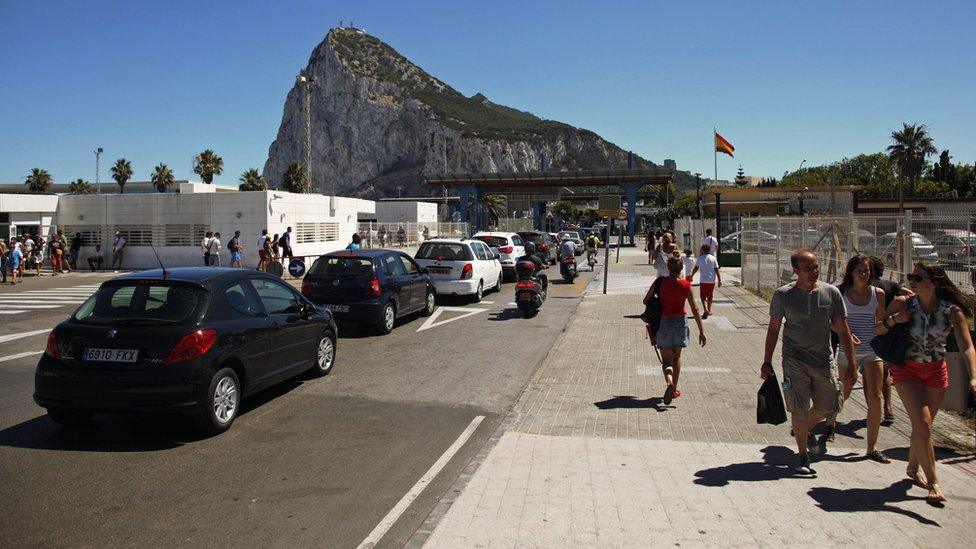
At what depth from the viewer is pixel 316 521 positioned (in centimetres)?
484

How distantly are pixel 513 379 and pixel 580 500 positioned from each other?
448 cm

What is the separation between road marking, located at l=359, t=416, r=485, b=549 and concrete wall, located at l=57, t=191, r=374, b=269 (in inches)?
932

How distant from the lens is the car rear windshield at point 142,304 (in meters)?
6.75

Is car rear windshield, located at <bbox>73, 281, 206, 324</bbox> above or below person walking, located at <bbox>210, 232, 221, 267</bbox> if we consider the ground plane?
below

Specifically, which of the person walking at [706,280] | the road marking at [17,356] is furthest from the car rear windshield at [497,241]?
the road marking at [17,356]

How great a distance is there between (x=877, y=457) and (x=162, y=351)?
20.4ft

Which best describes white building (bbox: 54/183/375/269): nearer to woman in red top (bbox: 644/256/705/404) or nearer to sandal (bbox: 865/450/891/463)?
woman in red top (bbox: 644/256/705/404)

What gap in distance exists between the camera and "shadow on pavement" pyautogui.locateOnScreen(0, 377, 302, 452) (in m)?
6.53

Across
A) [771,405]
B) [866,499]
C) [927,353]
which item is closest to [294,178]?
[771,405]

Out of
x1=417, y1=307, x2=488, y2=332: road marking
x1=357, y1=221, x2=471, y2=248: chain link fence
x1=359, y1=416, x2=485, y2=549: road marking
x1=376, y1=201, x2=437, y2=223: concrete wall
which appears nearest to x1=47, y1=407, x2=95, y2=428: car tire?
x1=359, y1=416, x2=485, y2=549: road marking

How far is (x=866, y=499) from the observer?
17.0 ft

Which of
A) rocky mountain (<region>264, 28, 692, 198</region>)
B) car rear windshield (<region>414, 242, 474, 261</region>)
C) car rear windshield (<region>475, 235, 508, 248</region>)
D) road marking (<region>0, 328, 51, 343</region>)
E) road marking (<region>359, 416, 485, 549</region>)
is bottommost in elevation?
road marking (<region>359, 416, 485, 549</region>)

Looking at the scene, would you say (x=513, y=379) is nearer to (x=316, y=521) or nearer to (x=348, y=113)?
(x=316, y=521)

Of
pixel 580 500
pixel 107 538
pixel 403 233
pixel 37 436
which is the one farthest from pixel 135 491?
pixel 403 233
